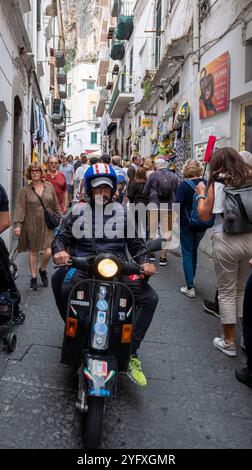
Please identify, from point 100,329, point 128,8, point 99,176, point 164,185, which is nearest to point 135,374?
point 100,329

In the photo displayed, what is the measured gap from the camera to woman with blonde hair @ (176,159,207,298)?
6168 mm

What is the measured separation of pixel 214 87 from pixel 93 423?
8.07 meters

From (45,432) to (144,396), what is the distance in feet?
2.82

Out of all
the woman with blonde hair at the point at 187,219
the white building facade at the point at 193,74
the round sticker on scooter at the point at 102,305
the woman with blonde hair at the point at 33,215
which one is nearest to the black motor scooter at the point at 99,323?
the round sticker on scooter at the point at 102,305

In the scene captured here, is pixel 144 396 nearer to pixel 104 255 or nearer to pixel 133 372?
pixel 133 372

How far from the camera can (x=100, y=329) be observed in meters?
2.95

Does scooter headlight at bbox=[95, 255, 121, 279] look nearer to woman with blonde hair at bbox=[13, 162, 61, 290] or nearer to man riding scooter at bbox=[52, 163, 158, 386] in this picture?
man riding scooter at bbox=[52, 163, 158, 386]

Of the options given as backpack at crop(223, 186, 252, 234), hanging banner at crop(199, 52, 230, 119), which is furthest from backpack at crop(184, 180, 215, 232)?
hanging banner at crop(199, 52, 230, 119)

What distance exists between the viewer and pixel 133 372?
11.2ft

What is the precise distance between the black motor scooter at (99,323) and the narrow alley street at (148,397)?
32 centimetres

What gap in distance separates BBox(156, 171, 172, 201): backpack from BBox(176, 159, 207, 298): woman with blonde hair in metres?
1.67

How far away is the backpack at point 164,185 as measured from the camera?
7.96 meters

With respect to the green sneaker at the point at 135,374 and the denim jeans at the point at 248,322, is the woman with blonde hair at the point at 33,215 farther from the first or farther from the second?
the denim jeans at the point at 248,322

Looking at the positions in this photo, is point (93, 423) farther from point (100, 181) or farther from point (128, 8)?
point (128, 8)
